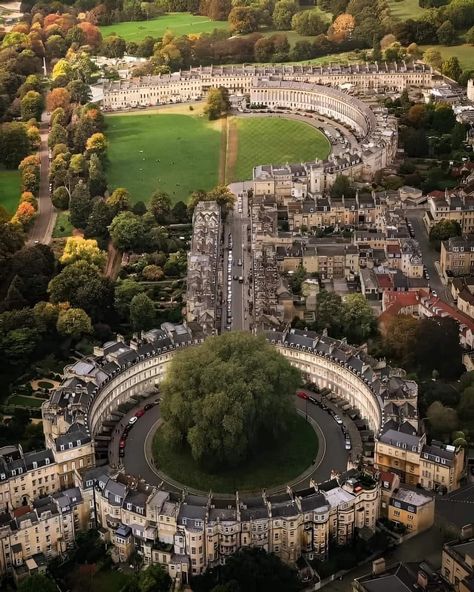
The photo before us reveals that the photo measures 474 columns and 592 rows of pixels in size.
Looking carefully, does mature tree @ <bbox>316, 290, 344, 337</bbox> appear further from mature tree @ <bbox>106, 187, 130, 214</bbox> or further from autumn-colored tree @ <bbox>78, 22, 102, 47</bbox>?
autumn-colored tree @ <bbox>78, 22, 102, 47</bbox>

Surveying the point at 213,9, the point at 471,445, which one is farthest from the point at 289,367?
the point at 213,9

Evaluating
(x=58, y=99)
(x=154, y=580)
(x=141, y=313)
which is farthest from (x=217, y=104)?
(x=154, y=580)

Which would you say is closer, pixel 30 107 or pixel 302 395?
pixel 302 395

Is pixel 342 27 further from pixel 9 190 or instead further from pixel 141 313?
pixel 141 313

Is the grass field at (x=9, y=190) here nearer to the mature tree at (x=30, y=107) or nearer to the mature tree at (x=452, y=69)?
the mature tree at (x=30, y=107)

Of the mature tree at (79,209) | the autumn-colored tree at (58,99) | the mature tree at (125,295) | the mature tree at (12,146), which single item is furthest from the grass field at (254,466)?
the autumn-colored tree at (58,99)

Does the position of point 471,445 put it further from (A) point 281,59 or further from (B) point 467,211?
(A) point 281,59

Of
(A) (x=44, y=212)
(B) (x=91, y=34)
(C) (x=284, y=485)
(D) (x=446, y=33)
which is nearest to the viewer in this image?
(C) (x=284, y=485)

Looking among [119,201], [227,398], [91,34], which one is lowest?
[227,398]
